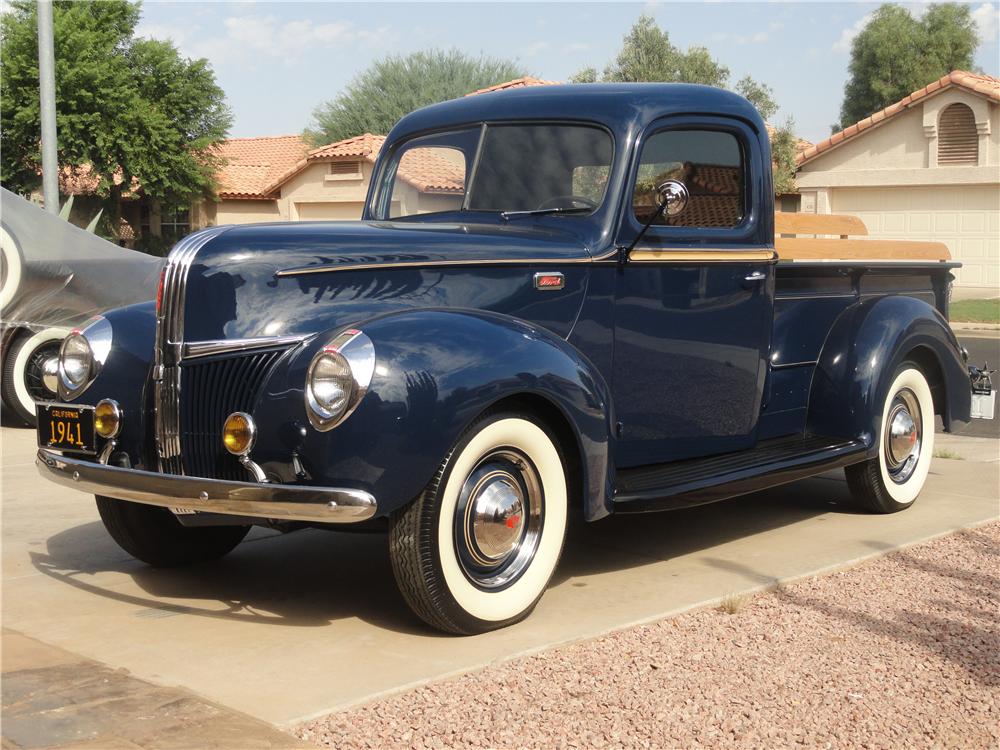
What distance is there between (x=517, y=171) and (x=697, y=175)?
2.74 ft

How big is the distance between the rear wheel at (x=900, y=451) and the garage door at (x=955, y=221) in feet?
66.1

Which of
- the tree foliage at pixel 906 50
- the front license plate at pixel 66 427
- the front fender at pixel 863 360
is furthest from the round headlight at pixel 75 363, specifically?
the tree foliage at pixel 906 50

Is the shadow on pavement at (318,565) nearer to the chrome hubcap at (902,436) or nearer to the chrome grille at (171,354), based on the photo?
the chrome hubcap at (902,436)

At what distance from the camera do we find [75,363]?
15.2ft

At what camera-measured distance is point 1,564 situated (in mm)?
5133

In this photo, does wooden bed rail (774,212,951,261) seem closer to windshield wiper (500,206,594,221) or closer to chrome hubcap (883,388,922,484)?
chrome hubcap (883,388,922,484)

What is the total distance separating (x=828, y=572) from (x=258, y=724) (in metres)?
2.72

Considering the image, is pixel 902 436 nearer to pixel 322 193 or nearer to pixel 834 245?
pixel 834 245

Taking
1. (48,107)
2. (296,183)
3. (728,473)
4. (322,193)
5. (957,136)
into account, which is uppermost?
(296,183)

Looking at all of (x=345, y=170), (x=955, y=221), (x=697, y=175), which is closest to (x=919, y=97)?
(x=955, y=221)

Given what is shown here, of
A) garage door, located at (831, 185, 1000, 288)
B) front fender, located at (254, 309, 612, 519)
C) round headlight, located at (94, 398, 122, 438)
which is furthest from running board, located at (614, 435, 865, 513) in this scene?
garage door, located at (831, 185, 1000, 288)

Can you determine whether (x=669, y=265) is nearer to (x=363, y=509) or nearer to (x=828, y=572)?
(x=828, y=572)

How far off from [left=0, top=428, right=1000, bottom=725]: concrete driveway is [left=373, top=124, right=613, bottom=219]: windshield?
5.15 ft

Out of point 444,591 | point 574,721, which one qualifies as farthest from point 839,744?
point 444,591
